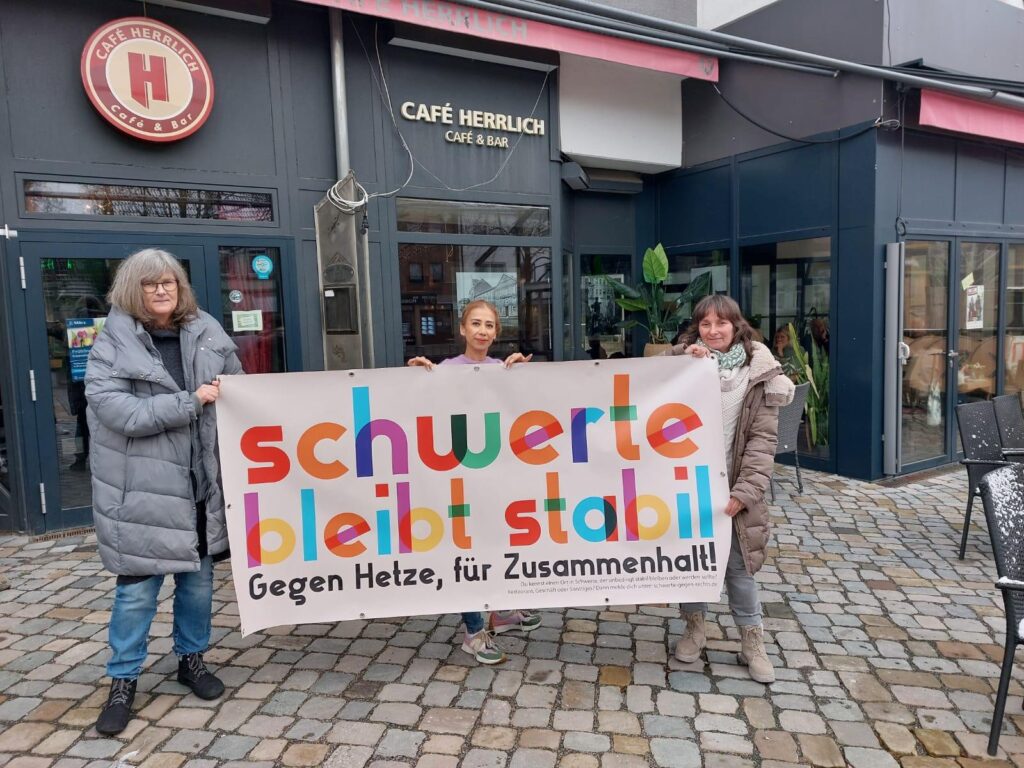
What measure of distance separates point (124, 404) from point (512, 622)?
216 cm

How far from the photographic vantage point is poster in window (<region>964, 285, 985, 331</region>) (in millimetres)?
7129

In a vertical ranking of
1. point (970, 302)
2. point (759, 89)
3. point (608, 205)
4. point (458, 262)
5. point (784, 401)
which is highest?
point (759, 89)

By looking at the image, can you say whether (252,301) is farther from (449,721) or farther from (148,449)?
(449,721)

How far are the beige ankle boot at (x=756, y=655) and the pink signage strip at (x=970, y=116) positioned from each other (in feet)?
17.3

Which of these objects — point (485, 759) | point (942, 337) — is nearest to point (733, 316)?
point (485, 759)

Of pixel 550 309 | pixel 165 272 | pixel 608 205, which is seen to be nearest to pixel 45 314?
pixel 165 272

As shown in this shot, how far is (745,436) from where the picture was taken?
304 centimetres

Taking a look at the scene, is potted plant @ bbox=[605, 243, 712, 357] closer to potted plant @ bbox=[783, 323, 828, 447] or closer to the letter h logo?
potted plant @ bbox=[783, 323, 828, 447]

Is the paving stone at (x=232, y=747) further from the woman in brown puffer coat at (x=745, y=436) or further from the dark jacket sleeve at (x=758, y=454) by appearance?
the dark jacket sleeve at (x=758, y=454)

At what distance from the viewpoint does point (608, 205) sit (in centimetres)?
854

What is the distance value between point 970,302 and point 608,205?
4107 millimetres

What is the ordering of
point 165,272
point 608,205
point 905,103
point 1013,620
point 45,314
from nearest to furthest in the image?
point 1013,620 < point 165,272 < point 45,314 < point 905,103 < point 608,205

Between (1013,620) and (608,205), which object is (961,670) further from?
(608,205)

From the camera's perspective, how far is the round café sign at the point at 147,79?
198 inches
